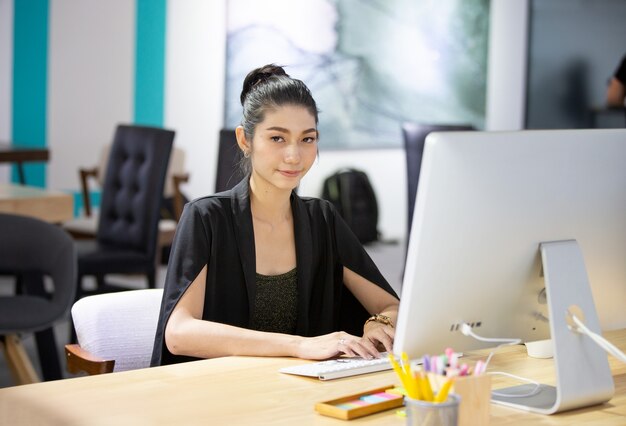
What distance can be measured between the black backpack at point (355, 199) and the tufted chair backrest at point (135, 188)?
2.93 m

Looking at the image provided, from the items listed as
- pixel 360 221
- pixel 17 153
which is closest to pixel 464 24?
pixel 360 221

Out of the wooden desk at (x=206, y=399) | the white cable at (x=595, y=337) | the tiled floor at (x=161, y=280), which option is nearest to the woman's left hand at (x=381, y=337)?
the wooden desk at (x=206, y=399)

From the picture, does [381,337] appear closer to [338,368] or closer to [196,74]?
[338,368]

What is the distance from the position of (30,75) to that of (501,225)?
5.78 meters

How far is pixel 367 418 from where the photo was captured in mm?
1701

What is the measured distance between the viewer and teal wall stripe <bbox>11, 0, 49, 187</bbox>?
22.6 ft

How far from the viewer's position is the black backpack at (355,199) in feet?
25.7

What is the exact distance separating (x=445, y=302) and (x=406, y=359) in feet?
0.41

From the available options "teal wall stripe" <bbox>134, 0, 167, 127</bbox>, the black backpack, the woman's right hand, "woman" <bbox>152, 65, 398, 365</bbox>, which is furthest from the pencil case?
the black backpack

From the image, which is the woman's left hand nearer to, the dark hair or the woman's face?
the woman's face

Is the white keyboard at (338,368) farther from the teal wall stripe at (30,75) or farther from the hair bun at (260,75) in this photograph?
the teal wall stripe at (30,75)

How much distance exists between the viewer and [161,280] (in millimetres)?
6664

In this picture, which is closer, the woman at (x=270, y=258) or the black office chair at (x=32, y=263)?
the woman at (x=270, y=258)

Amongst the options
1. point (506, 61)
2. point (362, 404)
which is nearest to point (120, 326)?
point (362, 404)
